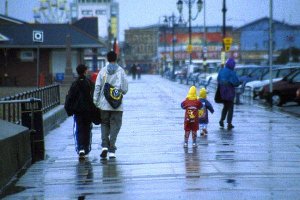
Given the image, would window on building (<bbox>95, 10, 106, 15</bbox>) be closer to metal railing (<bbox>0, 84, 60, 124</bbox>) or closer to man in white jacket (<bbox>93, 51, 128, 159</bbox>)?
metal railing (<bbox>0, 84, 60, 124</bbox>)

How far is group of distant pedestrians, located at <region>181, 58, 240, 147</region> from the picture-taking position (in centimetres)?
1634

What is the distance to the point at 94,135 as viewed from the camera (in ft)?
63.0

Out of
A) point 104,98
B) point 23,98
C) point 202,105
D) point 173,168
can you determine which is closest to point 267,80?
point 202,105

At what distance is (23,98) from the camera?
17.2 metres

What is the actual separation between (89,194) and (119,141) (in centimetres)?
721

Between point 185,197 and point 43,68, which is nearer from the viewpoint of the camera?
point 185,197

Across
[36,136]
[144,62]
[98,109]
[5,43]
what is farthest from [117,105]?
[144,62]

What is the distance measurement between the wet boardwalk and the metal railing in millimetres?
1016

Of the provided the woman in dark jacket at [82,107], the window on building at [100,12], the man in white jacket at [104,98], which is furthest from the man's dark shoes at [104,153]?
the window on building at [100,12]

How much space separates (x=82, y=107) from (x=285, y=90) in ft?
64.1

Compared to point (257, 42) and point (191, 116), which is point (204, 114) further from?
point (257, 42)

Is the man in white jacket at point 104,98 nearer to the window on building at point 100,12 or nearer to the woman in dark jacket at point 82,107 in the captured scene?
the woman in dark jacket at point 82,107

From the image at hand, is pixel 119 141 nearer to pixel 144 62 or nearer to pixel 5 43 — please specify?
pixel 5 43

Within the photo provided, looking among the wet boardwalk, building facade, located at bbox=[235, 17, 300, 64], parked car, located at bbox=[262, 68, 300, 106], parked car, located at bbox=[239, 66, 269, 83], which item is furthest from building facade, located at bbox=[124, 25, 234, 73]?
the wet boardwalk
